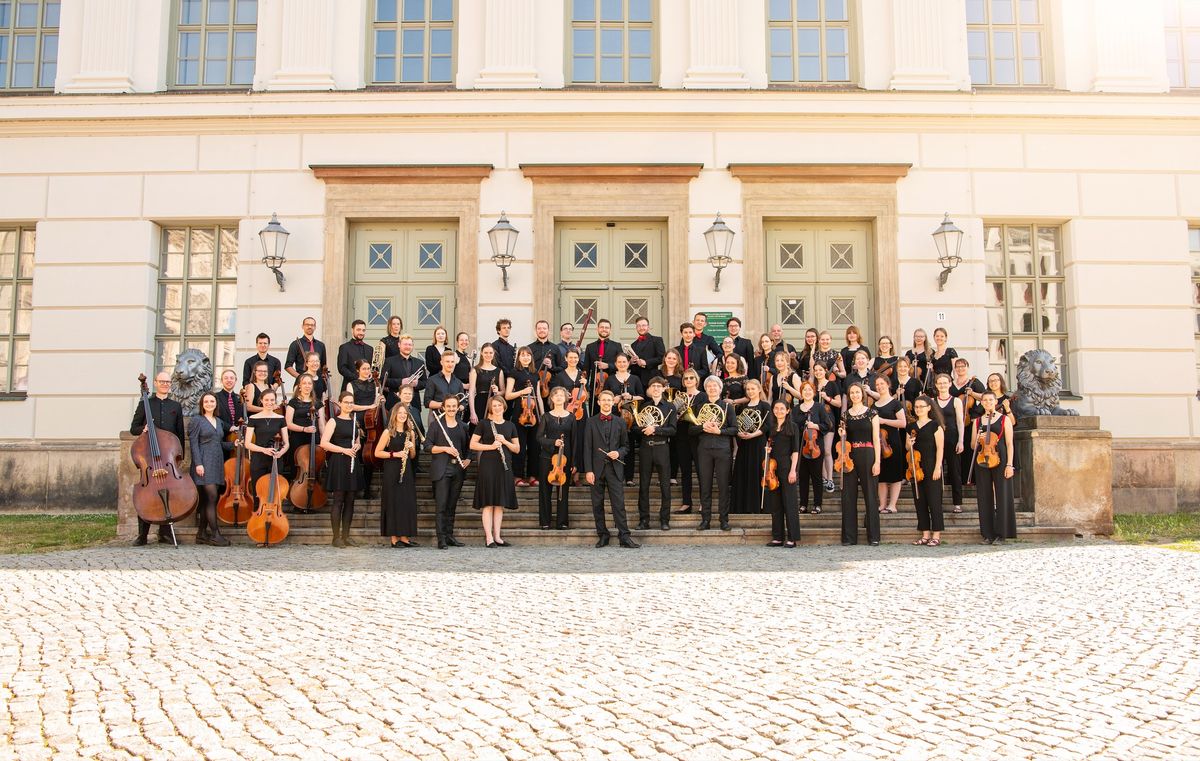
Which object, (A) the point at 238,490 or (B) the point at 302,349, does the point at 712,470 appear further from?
(B) the point at 302,349

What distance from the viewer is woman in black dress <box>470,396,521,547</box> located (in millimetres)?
10617

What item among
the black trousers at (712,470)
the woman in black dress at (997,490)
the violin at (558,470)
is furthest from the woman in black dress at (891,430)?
the violin at (558,470)

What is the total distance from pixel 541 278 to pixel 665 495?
16.0 ft

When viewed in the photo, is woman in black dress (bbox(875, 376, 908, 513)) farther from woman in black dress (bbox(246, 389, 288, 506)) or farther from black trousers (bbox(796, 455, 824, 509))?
woman in black dress (bbox(246, 389, 288, 506))

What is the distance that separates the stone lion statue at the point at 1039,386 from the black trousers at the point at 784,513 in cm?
368

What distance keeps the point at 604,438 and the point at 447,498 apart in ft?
6.04

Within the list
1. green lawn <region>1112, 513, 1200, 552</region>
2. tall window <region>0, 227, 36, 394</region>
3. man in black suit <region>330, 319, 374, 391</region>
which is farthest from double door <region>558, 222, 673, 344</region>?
tall window <region>0, 227, 36, 394</region>

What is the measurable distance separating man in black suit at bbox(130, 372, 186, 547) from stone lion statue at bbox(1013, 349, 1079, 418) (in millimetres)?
10150

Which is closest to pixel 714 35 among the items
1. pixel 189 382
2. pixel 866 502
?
pixel 866 502

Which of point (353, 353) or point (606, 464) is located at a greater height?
point (353, 353)

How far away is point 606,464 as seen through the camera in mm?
10750

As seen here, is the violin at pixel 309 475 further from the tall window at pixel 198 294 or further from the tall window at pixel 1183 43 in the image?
the tall window at pixel 1183 43

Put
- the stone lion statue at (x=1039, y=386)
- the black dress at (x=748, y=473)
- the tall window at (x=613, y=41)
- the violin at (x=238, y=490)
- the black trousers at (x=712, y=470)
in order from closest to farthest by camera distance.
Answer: the violin at (x=238, y=490) → the black trousers at (x=712, y=470) → the black dress at (x=748, y=473) → the stone lion statue at (x=1039, y=386) → the tall window at (x=613, y=41)

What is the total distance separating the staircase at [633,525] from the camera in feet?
35.9
